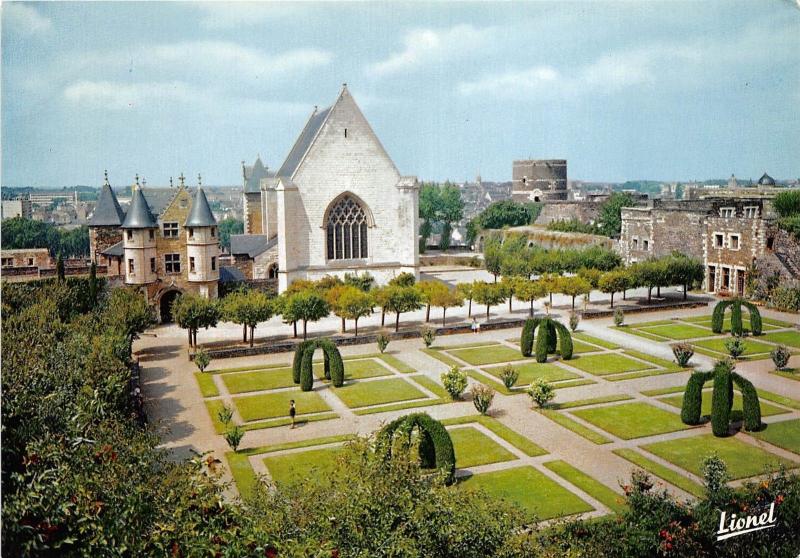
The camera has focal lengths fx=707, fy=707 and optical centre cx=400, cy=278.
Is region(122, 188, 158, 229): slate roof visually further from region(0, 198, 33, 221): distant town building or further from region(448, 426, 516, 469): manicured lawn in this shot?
region(448, 426, 516, 469): manicured lawn

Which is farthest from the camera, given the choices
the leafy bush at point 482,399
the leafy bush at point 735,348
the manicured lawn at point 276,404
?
the leafy bush at point 735,348

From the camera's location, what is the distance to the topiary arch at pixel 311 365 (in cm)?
2020

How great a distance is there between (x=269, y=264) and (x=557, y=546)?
28.0 metres

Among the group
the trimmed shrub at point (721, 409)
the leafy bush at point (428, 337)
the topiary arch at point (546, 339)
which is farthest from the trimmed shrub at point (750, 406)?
the leafy bush at point (428, 337)

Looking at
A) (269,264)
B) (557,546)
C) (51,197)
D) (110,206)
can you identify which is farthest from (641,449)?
(110,206)

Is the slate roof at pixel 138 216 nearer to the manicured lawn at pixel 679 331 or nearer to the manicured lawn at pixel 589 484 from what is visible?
the manicured lawn at pixel 589 484

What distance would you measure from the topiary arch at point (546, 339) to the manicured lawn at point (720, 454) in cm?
718

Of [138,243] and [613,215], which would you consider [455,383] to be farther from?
[613,215]

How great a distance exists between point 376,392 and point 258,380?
3.97 m

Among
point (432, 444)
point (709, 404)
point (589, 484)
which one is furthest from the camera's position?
point (709, 404)

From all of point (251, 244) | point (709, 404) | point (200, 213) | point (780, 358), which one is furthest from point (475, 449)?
point (251, 244)

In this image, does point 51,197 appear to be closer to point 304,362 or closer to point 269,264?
point 304,362

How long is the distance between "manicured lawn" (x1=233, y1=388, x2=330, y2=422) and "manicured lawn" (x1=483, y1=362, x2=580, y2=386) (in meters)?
6.08

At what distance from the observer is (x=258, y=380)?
71.3 feet
